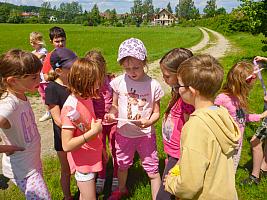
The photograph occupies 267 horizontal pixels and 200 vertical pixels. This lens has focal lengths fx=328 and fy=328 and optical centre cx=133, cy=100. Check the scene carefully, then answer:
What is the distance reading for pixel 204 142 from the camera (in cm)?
204

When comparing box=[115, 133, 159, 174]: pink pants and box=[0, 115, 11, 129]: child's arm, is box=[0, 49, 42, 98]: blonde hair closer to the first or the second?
box=[0, 115, 11, 129]: child's arm

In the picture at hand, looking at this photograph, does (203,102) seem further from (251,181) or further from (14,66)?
(251,181)

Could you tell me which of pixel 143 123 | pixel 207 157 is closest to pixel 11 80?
pixel 143 123

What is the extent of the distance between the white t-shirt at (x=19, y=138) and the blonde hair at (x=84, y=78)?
0.45 m

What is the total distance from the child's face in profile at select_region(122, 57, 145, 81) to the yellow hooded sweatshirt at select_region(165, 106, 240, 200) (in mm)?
1378

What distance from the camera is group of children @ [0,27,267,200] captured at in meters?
2.12

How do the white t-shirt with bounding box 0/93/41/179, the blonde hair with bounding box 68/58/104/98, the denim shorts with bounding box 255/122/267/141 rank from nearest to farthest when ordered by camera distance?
1. the white t-shirt with bounding box 0/93/41/179
2. the blonde hair with bounding box 68/58/104/98
3. the denim shorts with bounding box 255/122/267/141

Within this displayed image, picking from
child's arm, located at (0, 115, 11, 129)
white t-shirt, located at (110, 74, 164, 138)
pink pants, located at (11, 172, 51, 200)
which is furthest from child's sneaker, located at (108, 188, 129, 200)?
child's arm, located at (0, 115, 11, 129)

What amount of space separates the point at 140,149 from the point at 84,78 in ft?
4.09

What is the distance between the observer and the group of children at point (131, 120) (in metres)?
2.12

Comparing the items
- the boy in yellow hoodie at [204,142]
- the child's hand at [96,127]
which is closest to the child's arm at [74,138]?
the child's hand at [96,127]

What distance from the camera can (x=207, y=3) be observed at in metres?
122

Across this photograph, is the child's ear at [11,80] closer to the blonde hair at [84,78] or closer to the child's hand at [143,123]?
the blonde hair at [84,78]

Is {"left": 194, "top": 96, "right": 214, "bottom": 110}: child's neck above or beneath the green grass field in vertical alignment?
above
